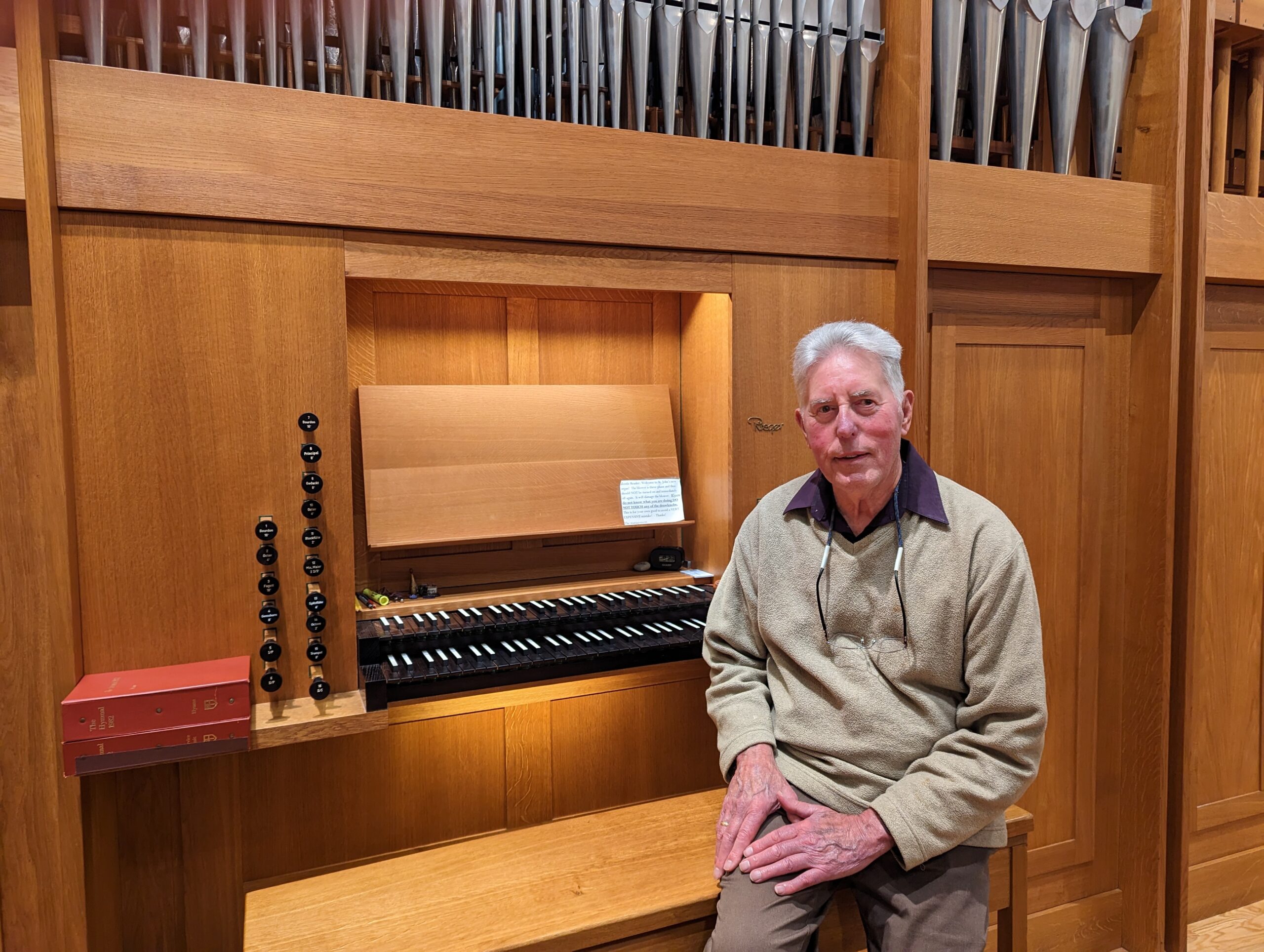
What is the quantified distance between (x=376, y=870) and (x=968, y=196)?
2.42 metres

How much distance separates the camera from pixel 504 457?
2.53 meters

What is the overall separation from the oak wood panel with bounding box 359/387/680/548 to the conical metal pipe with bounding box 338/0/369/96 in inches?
30.9

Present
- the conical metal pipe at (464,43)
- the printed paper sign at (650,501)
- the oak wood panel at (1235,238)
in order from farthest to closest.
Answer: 1. the oak wood panel at (1235,238)
2. the printed paper sign at (650,501)
3. the conical metal pipe at (464,43)

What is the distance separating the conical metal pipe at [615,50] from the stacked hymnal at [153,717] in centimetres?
169

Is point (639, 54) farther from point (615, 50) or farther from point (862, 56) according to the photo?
point (862, 56)

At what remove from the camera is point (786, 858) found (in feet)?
5.30

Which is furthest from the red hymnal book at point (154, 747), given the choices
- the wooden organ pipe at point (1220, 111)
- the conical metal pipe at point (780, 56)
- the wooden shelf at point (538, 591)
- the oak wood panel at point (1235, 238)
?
the wooden organ pipe at point (1220, 111)

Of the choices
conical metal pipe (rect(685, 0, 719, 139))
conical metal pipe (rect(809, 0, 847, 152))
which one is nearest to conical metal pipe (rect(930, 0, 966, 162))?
conical metal pipe (rect(809, 0, 847, 152))

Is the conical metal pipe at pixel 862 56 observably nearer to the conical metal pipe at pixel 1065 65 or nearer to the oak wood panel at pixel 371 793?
the conical metal pipe at pixel 1065 65

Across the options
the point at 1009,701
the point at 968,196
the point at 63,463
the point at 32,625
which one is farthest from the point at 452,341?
the point at 1009,701

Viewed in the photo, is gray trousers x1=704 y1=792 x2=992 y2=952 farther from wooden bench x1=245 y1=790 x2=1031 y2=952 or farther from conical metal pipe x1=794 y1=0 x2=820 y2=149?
conical metal pipe x1=794 y1=0 x2=820 y2=149

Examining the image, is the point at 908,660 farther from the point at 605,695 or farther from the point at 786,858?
the point at 605,695

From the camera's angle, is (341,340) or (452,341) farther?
(452,341)

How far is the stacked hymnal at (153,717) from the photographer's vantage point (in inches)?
67.6
